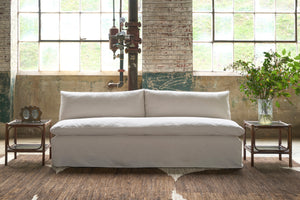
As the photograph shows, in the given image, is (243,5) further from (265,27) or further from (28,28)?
(28,28)

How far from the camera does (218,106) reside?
4.05 m

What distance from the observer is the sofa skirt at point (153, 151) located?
3.51 m

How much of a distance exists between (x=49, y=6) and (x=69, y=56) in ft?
3.25

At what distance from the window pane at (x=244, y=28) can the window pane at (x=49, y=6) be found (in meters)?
3.30

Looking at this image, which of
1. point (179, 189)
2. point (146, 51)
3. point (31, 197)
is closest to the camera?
point (31, 197)

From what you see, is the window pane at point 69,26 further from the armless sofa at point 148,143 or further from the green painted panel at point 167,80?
the armless sofa at point 148,143

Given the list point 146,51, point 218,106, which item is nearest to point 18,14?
point 146,51

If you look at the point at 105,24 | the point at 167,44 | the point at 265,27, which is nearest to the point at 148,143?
the point at 167,44

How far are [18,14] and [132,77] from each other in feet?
8.31

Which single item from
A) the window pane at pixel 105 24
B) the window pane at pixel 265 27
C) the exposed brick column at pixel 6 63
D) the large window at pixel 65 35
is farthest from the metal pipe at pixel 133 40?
the window pane at pixel 265 27

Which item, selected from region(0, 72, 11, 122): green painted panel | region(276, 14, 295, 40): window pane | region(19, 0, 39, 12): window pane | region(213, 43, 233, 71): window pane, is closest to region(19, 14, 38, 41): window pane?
region(19, 0, 39, 12): window pane

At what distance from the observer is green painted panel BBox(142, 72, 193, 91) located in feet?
18.9

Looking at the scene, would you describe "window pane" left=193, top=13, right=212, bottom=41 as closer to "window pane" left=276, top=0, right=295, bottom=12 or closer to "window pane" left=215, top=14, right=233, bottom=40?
"window pane" left=215, top=14, right=233, bottom=40

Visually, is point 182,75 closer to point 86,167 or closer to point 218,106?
point 218,106
